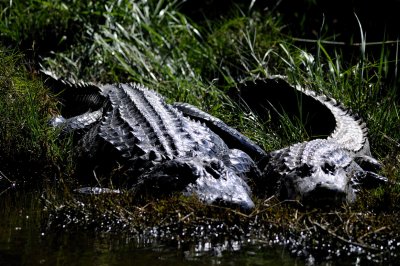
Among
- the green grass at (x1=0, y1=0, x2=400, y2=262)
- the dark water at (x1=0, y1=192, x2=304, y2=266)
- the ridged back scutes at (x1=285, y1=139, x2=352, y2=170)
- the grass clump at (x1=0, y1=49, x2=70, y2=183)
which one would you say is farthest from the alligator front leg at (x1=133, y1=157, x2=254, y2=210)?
the grass clump at (x1=0, y1=49, x2=70, y2=183)

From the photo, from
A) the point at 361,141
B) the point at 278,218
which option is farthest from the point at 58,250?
the point at 361,141

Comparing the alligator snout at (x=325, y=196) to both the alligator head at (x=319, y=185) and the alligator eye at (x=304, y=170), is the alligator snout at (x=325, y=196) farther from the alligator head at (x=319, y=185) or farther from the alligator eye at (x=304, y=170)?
the alligator eye at (x=304, y=170)

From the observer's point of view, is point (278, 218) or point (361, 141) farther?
point (361, 141)

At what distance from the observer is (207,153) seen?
19.4ft

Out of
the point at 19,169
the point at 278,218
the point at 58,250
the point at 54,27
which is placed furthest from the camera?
the point at 54,27

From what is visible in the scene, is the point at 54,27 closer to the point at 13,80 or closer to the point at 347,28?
the point at 13,80

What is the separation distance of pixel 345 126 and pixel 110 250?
9.19 ft

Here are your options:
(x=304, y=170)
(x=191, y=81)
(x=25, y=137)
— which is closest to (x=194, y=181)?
(x=304, y=170)

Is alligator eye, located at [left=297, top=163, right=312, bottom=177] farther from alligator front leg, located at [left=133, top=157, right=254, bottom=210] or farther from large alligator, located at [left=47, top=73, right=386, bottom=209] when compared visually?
alligator front leg, located at [left=133, top=157, right=254, bottom=210]

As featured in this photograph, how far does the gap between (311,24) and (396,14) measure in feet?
3.30

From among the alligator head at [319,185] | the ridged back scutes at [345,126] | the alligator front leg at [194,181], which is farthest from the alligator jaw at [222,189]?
the ridged back scutes at [345,126]

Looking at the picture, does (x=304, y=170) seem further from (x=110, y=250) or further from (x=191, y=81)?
(x=191, y=81)

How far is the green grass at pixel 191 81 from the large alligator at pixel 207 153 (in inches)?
5.8

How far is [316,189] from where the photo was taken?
16.7 ft
